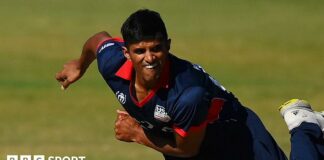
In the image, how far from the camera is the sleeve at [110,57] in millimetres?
8719

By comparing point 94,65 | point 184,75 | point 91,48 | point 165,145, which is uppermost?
point 94,65

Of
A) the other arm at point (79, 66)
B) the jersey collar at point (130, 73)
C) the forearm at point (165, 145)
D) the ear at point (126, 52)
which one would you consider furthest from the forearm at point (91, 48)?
the forearm at point (165, 145)

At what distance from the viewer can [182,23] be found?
21578mm

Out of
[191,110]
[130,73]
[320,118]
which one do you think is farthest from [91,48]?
[320,118]

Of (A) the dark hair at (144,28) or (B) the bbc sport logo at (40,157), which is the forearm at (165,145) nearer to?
(A) the dark hair at (144,28)

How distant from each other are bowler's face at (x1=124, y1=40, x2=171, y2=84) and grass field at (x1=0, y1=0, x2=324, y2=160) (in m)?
4.74

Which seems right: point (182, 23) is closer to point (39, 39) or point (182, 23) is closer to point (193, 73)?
point (39, 39)

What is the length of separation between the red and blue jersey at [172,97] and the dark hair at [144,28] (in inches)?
10.7

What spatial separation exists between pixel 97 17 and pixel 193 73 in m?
13.7

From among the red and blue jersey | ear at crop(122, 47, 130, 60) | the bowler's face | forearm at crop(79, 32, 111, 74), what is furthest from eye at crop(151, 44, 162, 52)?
forearm at crop(79, 32, 111, 74)

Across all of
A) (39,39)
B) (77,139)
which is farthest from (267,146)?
(39,39)

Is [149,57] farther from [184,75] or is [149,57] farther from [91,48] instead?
[91,48]

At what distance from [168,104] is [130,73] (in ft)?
1.45

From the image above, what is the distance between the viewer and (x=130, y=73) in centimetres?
855
